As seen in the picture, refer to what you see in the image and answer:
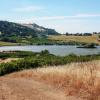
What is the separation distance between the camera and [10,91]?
14.1m

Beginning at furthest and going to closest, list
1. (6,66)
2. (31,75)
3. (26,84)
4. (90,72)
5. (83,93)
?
1. (6,66)
2. (31,75)
3. (26,84)
4. (90,72)
5. (83,93)

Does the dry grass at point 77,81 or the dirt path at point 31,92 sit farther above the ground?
the dry grass at point 77,81

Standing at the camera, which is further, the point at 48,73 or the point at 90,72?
the point at 48,73

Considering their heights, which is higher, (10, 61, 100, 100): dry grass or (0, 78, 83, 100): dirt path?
(10, 61, 100, 100): dry grass

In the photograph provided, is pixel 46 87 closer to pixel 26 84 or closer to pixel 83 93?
pixel 26 84

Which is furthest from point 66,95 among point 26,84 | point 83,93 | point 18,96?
point 26,84

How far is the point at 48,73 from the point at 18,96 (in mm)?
4710

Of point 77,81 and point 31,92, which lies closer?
point 31,92

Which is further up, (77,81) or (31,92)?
(77,81)

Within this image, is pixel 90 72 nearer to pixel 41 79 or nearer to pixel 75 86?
pixel 75 86

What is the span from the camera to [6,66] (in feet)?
90.9

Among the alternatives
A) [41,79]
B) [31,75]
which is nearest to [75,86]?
[41,79]

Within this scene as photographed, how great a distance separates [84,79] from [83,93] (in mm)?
1287

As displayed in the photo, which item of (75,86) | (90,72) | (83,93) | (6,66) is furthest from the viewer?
(6,66)
